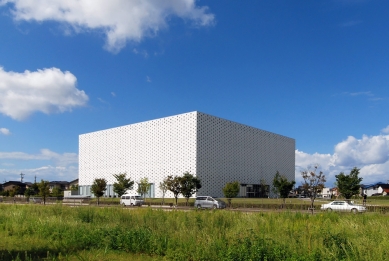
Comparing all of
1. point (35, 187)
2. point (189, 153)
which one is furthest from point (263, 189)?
point (35, 187)

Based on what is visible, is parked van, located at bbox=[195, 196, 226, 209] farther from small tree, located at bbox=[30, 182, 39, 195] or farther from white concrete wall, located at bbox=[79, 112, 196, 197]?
small tree, located at bbox=[30, 182, 39, 195]

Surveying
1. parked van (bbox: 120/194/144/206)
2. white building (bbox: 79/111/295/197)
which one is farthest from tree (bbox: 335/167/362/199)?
white building (bbox: 79/111/295/197)

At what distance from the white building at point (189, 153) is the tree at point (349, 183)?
101 feet

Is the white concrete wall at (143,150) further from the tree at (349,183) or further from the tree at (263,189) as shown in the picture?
the tree at (349,183)

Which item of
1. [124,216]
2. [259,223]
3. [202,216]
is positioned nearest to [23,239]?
[124,216]

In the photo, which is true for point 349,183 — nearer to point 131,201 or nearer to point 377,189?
point 131,201

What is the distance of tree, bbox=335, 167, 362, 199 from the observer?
4328 centimetres

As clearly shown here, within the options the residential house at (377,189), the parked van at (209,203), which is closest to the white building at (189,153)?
the residential house at (377,189)

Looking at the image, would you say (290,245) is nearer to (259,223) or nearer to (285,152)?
(259,223)

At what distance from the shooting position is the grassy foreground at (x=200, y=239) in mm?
8334

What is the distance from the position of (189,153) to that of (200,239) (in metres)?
60.6

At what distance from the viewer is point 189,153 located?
70625 mm

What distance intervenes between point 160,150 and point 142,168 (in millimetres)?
6888

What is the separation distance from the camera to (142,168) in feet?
260
